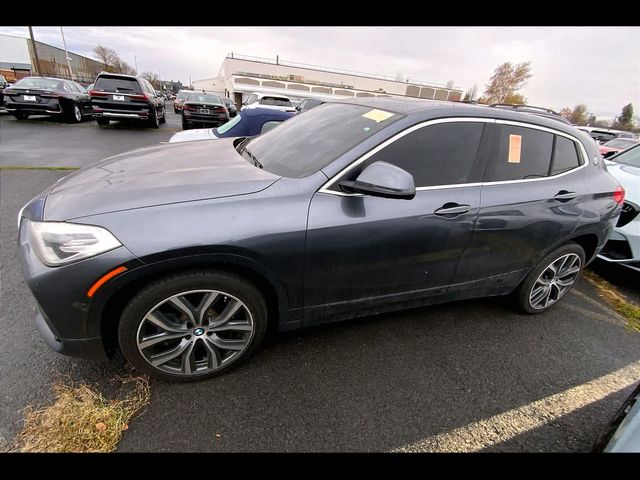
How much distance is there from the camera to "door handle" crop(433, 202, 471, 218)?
217 centimetres

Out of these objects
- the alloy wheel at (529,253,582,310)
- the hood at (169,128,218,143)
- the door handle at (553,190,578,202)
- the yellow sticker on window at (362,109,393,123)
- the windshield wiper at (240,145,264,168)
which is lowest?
the alloy wheel at (529,253,582,310)

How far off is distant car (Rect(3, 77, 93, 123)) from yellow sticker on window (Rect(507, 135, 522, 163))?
14293mm

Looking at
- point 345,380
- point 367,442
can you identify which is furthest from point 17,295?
→ point 367,442

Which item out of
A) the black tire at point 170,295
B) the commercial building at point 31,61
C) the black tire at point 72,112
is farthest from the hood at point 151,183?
the commercial building at point 31,61

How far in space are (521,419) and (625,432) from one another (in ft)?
2.25

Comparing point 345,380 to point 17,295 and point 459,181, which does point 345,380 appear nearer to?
point 459,181

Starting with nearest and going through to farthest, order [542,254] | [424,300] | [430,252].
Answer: [430,252], [424,300], [542,254]

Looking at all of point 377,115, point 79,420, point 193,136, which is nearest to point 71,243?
point 79,420

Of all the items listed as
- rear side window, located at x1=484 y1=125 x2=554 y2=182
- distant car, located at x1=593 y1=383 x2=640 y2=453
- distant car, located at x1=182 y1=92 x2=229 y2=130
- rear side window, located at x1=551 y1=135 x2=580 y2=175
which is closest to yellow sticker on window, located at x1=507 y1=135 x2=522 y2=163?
rear side window, located at x1=484 y1=125 x2=554 y2=182

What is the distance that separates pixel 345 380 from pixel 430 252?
101 centimetres

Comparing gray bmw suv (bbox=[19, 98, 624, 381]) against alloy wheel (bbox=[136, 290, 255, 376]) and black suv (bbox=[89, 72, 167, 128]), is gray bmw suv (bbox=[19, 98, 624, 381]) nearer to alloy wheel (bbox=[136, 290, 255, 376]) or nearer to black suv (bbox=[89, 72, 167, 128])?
alloy wheel (bbox=[136, 290, 255, 376])

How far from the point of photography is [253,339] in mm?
2080

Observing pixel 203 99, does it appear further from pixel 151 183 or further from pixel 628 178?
pixel 628 178
